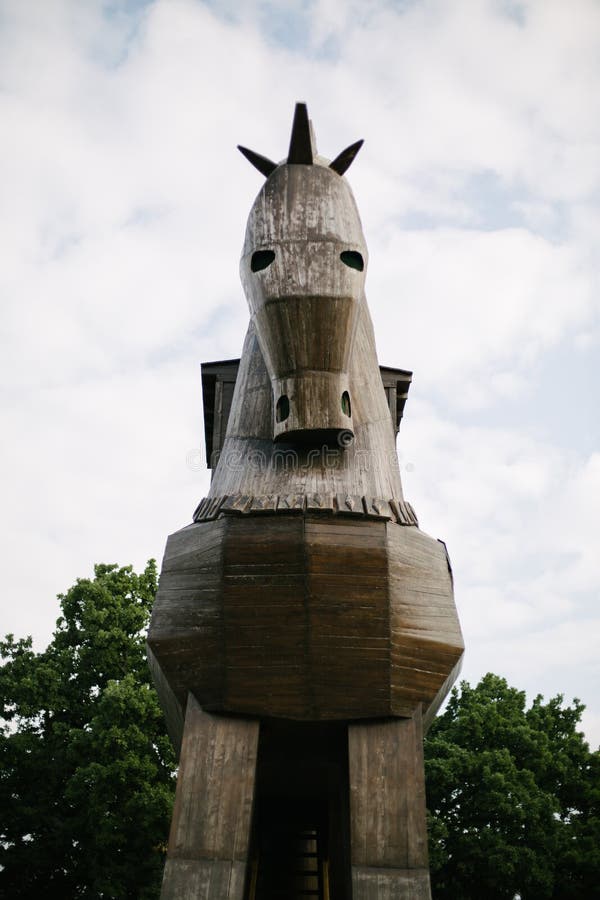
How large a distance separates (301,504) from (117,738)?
13.5m

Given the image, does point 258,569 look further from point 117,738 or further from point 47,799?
point 47,799

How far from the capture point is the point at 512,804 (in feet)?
72.6

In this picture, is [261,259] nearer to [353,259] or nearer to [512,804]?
[353,259]

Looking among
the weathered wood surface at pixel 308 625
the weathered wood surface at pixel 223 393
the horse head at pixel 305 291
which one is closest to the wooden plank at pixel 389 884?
the weathered wood surface at pixel 308 625

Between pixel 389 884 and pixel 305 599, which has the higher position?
pixel 305 599

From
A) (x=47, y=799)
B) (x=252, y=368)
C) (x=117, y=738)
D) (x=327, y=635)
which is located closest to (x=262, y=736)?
(x=327, y=635)

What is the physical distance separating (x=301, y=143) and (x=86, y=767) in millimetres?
15705

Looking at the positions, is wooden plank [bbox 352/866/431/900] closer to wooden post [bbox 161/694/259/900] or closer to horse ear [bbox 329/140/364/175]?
wooden post [bbox 161/694/259/900]

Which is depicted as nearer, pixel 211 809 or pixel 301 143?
pixel 211 809

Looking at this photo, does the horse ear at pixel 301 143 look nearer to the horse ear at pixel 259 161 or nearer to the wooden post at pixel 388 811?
the horse ear at pixel 259 161

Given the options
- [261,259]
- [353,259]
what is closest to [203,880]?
[261,259]

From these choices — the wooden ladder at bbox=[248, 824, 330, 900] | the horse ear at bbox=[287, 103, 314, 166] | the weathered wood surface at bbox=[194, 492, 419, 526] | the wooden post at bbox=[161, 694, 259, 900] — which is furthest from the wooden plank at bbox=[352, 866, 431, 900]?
the horse ear at bbox=[287, 103, 314, 166]

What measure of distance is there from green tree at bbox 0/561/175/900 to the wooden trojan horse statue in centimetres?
1137

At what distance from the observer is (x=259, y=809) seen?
38.5ft
